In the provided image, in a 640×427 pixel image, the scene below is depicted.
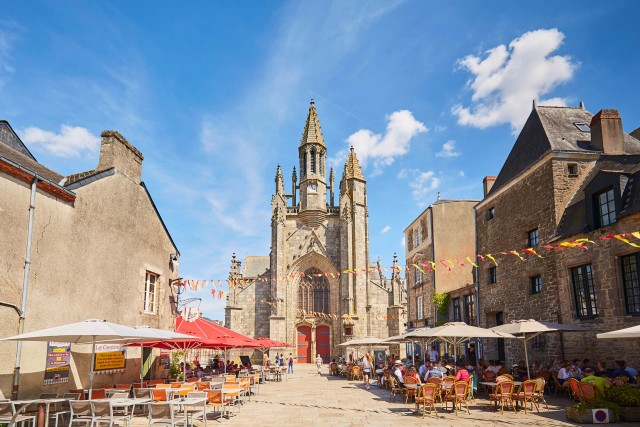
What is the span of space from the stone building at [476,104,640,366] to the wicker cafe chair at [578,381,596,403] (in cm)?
319

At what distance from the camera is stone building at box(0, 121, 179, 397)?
30.0ft

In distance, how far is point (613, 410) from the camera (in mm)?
9492

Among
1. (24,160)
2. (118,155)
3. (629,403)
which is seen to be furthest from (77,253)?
(629,403)

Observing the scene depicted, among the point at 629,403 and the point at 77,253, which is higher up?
the point at 77,253

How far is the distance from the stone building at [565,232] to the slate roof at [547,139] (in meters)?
0.05

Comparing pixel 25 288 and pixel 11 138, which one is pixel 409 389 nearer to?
pixel 25 288

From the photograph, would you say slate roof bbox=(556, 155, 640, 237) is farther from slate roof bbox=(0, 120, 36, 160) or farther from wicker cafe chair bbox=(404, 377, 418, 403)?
slate roof bbox=(0, 120, 36, 160)

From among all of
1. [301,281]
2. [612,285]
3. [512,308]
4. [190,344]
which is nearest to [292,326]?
[301,281]

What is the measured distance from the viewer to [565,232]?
14742 millimetres

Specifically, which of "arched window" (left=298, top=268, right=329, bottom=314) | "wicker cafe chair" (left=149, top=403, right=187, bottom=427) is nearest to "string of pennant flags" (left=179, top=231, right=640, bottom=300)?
"arched window" (left=298, top=268, right=329, bottom=314)

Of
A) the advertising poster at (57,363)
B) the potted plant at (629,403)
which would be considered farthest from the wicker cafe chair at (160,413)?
the potted plant at (629,403)

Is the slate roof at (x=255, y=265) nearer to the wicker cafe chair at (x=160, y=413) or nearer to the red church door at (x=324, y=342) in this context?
the red church door at (x=324, y=342)

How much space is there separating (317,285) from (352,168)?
9376 mm

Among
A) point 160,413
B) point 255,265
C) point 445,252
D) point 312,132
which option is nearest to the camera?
point 160,413
